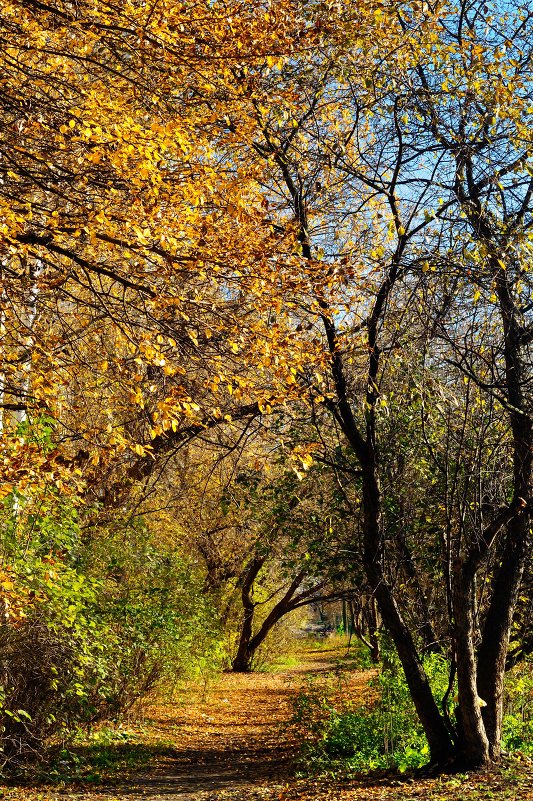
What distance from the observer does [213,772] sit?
9992 millimetres

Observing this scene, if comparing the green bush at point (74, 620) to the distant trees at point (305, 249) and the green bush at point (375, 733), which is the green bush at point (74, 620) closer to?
the distant trees at point (305, 249)

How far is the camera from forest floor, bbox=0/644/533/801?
7234mm

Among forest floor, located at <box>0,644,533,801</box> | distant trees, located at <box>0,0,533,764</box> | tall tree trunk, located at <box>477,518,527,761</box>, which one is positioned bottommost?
forest floor, located at <box>0,644,533,801</box>

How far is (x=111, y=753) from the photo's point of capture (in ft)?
34.2

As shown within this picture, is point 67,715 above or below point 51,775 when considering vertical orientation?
above

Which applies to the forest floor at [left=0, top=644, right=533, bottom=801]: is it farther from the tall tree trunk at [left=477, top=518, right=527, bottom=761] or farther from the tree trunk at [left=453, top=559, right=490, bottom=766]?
the tall tree trunk at [left=477, top=518, right=527, bottom=761]

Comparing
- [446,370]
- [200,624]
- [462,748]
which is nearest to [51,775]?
[462,748]

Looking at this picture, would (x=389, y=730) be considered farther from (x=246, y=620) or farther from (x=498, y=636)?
(x=246, y=620)

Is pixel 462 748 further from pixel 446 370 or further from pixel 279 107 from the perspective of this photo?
pixel 279 107

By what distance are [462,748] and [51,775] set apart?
4.59 metres

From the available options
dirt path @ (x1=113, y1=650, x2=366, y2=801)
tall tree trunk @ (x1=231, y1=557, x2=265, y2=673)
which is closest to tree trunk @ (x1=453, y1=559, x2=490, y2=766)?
dirt path @ (x1=113, y1=650, x2=366, y2=801)

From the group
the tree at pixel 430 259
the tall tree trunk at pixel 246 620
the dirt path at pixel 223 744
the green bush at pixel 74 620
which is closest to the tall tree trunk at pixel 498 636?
the tree at pixel 430 259

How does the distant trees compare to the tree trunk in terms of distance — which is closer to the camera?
the distant trees

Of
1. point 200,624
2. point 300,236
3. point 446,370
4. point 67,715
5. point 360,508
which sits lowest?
point 67,715
